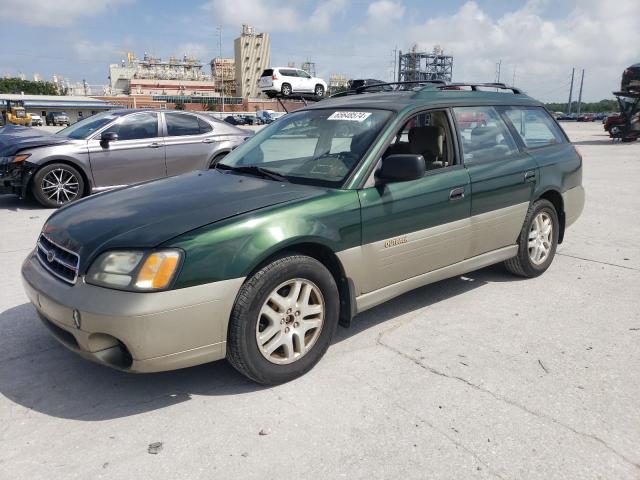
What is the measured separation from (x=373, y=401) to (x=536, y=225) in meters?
2.71

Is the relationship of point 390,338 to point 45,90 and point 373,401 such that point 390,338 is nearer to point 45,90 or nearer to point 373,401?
point 373,401

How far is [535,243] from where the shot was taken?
15.6ft

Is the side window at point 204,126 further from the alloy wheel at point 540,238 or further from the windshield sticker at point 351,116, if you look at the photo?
the alloy wheel at point 540,238

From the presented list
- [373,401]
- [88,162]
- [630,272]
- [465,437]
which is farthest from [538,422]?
[88,162]

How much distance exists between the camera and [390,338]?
142 inches

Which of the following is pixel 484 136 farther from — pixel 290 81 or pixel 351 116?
pixel 290 81

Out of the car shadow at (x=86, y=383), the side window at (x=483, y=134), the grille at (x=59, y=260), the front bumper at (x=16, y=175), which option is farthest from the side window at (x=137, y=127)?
the side window at (x=483, y=134)

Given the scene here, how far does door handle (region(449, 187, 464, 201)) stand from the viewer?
3.80 metres

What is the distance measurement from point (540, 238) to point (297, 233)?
2.85 metres

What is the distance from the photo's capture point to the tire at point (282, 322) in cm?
277

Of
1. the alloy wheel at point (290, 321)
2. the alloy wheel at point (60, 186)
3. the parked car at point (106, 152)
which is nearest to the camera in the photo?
the alloy wheel at point (290, 321)

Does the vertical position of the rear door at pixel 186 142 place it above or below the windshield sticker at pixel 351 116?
below

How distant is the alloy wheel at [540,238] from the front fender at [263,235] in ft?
7.34

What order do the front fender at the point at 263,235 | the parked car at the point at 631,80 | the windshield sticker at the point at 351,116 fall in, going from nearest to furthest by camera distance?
the front fender at the point at 263,235 < the windshield sticker at the point at 351,116 < the parked car at the point at 631,80
